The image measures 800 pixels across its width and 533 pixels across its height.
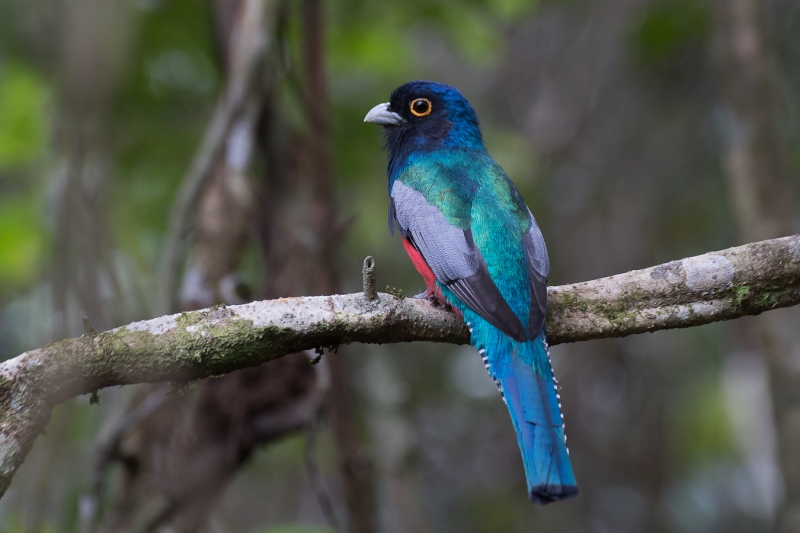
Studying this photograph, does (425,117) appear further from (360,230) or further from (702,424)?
(702,424)

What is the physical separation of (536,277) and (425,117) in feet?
5.49

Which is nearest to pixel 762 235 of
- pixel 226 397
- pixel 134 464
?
pixel 226 397

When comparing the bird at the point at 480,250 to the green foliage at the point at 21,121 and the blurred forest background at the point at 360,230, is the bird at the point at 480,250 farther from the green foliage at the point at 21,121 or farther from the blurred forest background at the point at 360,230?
the green foliage at the point at 21,121

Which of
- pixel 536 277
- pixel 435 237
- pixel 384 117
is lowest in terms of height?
pixel 536 277

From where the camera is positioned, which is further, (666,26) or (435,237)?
(666,26)

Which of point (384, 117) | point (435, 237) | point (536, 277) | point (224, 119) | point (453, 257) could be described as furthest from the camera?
point (384, 117)

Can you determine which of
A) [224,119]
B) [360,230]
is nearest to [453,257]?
[224,119]

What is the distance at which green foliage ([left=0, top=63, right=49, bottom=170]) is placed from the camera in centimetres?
486

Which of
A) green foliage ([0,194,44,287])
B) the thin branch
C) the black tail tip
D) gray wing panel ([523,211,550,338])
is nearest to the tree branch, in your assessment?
gray wing panel ([523,211,550,338])

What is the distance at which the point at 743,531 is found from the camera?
24.1 feet

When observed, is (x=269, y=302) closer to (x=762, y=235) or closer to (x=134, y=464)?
(x=134, y=464)

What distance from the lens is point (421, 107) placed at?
4.73m

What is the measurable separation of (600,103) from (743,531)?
430cm

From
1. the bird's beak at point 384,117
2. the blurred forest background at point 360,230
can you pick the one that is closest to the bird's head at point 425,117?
the bird's beak at point 384,117
